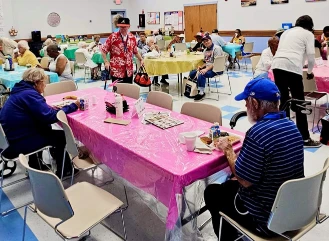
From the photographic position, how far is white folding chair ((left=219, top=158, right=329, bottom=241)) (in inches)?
57.8

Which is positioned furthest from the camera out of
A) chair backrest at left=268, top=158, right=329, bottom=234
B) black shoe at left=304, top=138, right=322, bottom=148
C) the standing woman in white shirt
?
black shoe at left=304, top=138, right=322, bottom=148

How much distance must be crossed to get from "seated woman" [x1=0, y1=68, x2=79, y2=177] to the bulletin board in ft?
35.4

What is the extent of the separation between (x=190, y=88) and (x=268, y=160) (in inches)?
181

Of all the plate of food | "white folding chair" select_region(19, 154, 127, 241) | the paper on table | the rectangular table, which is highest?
the rectangular table

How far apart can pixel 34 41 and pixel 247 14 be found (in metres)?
7.97

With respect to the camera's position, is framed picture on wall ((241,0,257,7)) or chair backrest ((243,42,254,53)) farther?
framed picture on wall ((241,0,257,7))

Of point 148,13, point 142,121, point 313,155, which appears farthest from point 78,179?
point 148,13

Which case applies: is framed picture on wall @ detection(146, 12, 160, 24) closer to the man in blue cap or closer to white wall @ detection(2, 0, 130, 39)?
white wall @ detection(2, 0, 130, 39)

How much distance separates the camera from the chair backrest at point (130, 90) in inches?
142

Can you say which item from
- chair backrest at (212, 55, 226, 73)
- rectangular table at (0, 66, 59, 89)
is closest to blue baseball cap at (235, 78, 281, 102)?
rectangular table at (0, 66, 59, 89)

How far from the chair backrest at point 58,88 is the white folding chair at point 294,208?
2.90m

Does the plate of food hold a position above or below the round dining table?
below

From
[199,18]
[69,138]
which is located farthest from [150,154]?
[199,18]

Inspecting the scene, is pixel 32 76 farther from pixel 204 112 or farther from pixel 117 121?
pixel 204 112
